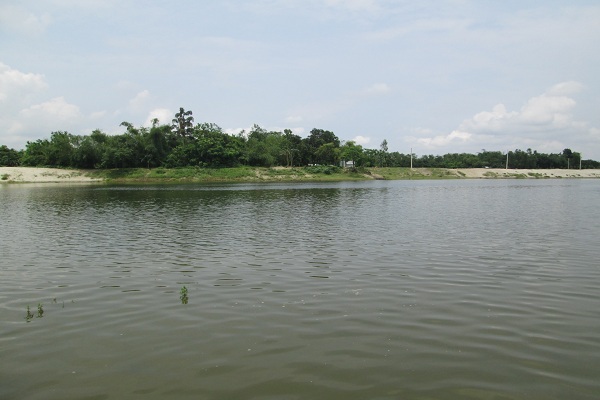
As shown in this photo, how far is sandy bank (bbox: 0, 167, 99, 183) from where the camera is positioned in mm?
104250

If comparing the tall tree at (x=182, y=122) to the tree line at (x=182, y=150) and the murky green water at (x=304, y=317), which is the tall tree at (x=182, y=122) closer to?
the tree line at (x=182, y=150)

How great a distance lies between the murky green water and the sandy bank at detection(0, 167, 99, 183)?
95.6 metres

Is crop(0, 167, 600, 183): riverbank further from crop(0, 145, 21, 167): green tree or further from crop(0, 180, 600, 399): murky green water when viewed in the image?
crop(0, 180, 600, 399): murky green water

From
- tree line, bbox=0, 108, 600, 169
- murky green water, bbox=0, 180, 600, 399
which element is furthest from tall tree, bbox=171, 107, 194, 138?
murky green water, bbox=0, 180, 600, 399

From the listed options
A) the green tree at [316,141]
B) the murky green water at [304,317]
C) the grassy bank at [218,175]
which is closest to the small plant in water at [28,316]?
the murky green water at [304,317]

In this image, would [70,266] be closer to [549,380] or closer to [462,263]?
[462,263]

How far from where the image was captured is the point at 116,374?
768 cm

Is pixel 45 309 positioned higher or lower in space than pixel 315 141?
lower

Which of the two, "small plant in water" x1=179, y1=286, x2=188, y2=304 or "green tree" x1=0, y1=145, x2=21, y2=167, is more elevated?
"green tree" x1=0, y1=145, x2=21, y2=167

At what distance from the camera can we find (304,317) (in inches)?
411

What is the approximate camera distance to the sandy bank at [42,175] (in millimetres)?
104250

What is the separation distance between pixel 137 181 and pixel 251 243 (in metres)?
91.5

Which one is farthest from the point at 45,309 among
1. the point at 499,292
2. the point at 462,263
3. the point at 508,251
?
the point at 508,251

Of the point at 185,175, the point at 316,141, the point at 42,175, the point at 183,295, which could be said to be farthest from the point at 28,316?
the point at 316,141
